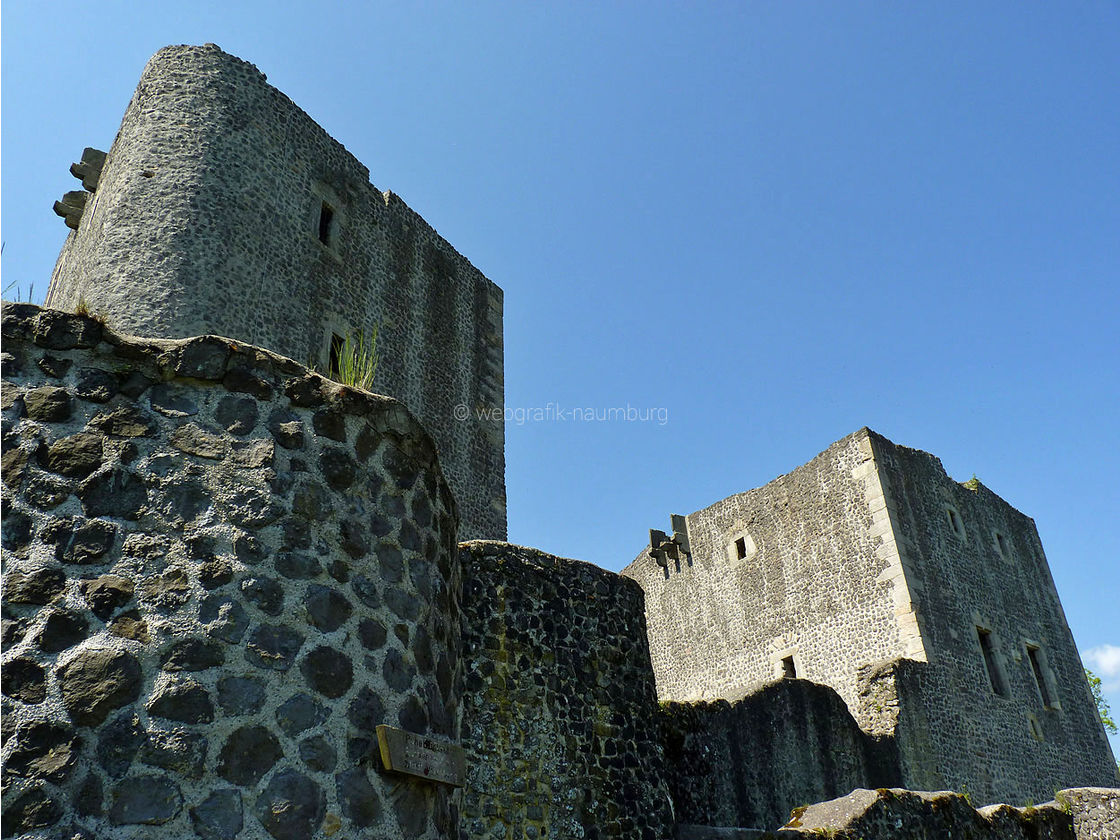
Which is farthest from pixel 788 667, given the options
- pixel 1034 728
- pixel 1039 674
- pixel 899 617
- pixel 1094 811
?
pixel 1094 811

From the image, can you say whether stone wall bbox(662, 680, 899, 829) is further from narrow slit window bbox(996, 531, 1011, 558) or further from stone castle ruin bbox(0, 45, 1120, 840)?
narrow slit window bbox(996, 531, 1011, 558)

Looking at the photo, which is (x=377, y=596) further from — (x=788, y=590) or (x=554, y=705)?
(x=788, y=590)

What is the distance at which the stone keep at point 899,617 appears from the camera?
15.0m

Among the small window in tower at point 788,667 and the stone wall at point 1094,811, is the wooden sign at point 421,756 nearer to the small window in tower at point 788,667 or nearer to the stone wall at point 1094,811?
the stone wall at point 1094,811

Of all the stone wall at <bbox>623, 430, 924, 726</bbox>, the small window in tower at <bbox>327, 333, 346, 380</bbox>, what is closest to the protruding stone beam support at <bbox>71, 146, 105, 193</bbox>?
the small window in tower at <bbox>327, 333, 346, 380</bbox>

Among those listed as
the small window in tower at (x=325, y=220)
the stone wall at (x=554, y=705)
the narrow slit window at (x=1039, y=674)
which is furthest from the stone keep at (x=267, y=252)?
the narrow slit window at (x=1039, y=674)

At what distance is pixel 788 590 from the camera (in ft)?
57.9

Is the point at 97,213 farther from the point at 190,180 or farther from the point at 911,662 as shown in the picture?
the point at 911,662

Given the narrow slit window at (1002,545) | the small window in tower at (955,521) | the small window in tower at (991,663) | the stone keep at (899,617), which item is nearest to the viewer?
the stone keep at (899,617)

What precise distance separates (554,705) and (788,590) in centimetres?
1178

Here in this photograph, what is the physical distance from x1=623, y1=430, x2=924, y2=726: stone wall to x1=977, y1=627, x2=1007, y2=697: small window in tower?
2.92 meters

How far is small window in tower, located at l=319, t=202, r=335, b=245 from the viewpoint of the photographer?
485 inches

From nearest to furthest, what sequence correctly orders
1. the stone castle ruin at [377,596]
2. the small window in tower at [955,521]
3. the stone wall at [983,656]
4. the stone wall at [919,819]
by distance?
the stone castle ruin at [377,596] < the stone wall at [919,819] < the stone wall at [983,656] < the small window in tower at [955,521]

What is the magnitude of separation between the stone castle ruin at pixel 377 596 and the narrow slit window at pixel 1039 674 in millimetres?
175
